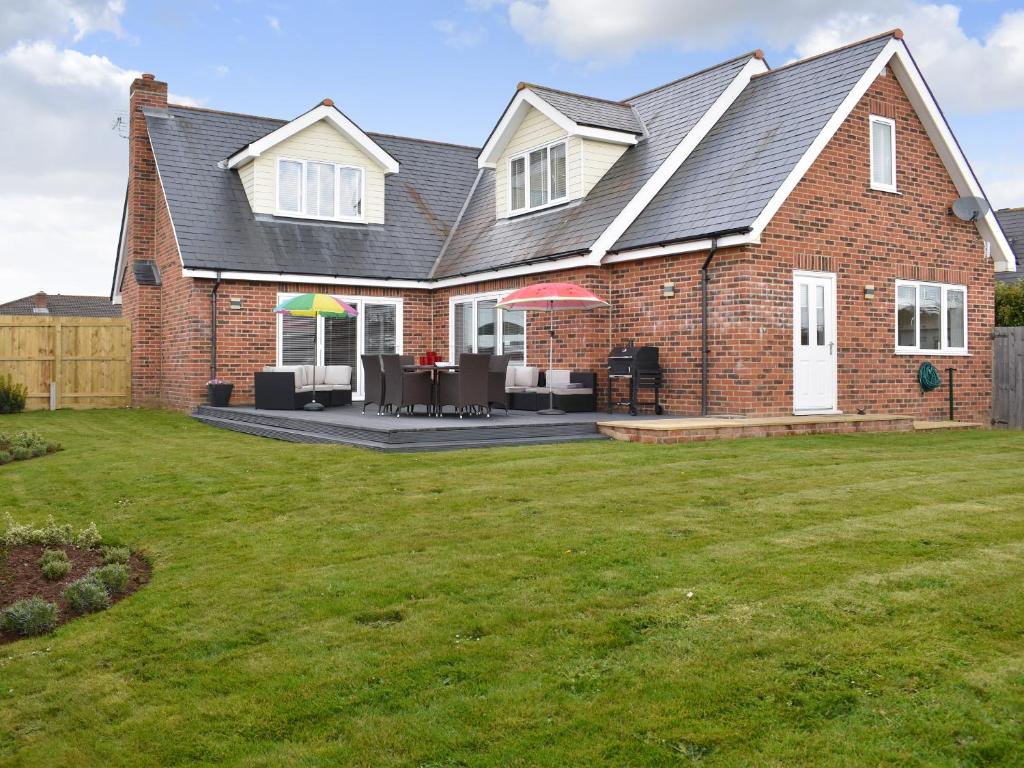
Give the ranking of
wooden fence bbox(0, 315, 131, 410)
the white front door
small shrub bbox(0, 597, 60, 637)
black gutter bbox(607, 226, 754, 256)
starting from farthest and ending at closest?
1. wooden fence bbox(0, 315, 131, 410)
2. the white front door
3. black gutter bbox(607, 226, 754, 256)
4. small shrub bbox(0, 597, 60, 637)

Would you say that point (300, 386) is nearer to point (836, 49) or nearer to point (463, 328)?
point (463, 328)

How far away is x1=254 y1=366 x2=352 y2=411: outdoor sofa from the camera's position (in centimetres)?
1675

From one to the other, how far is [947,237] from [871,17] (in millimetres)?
7519

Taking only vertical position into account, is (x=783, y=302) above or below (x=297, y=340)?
above

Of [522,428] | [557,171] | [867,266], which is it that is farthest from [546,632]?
[557,171]

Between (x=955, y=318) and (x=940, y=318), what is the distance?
0.48 meters

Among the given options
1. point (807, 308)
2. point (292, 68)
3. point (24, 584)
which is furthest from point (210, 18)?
point (24, 584)

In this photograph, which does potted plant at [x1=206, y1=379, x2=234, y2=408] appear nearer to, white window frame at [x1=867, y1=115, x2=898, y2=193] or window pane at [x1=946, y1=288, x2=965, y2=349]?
white window frame at [x1=867, y1=115, x2=898, y2=193]

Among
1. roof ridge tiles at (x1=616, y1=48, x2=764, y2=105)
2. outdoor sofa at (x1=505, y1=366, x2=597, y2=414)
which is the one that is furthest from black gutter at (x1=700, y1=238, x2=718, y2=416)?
roof ridge tiles at (x1=616, y1=48, x2=764, y2=105)

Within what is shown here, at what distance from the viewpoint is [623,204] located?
16.2 m

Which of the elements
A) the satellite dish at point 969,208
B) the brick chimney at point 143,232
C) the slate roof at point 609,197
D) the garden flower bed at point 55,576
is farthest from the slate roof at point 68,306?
the garden flower bed at point 55,576

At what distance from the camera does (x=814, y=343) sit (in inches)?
594

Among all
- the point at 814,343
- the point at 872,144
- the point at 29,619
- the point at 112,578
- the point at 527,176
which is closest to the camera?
the point at 29,619

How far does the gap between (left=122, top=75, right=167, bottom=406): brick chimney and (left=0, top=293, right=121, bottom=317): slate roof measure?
3120 centimetres
